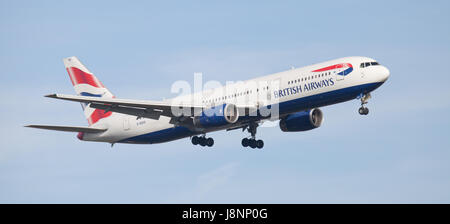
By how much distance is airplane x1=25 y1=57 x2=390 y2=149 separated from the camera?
57.8m

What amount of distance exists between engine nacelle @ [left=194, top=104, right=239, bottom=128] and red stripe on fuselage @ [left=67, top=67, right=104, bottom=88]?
641 inches

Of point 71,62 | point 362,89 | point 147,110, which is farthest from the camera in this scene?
point 71,62

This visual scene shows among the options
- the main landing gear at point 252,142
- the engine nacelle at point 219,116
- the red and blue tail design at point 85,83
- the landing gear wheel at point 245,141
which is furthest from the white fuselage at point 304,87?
the red and blue tail design at point 85,83

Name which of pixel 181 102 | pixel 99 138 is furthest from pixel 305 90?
pixel 99 138

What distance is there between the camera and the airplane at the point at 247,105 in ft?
190

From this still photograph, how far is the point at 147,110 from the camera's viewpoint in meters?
61.8

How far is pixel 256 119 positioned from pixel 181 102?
23.2ft

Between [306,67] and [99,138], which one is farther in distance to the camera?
[99,138]

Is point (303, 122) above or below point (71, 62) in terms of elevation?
below

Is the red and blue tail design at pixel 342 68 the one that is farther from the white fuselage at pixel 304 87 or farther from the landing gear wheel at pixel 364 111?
the landing gear wheel at pixel 364 111

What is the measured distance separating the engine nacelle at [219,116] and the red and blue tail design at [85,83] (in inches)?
561

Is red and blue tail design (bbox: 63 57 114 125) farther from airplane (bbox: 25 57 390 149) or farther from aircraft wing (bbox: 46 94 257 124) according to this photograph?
aircraft wing (bbox: 46 94 257 124)

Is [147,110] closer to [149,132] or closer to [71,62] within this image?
[149,132]

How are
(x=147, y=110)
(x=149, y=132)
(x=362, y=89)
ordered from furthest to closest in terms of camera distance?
1. (x=149, y=132)
2. (x=147, y=110)
3. (x=362, y=89)
